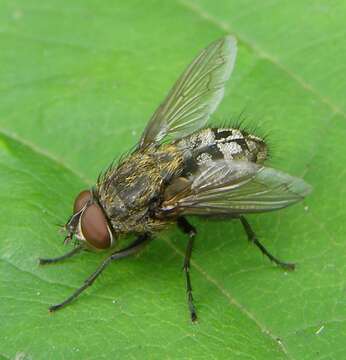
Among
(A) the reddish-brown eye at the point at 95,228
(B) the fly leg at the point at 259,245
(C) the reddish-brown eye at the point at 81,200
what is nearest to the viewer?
(B) the fly leg at the point at 259,245

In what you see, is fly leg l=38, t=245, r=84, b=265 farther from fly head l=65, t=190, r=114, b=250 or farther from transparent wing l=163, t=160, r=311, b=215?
transparent wing l=163, t=160, r=311, b=215

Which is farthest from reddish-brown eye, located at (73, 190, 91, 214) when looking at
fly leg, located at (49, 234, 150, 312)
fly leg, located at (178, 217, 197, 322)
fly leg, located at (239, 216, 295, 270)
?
fly leg, located at (239, 216, 295, 270)

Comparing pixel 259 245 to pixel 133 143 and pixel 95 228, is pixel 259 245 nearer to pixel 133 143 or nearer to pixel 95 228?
pixel 95 228

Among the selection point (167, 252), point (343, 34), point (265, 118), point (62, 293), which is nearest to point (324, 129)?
point (265, 118)

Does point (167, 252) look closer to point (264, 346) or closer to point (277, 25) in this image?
point (264, 346)

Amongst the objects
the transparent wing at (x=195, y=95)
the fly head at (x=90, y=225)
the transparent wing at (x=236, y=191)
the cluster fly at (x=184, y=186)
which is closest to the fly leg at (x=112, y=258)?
the cluster fly at (x=184, y=186)

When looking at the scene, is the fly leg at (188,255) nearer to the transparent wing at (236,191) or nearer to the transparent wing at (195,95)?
the transparent wing at (236,191)

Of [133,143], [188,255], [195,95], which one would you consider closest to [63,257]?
[188,255]
